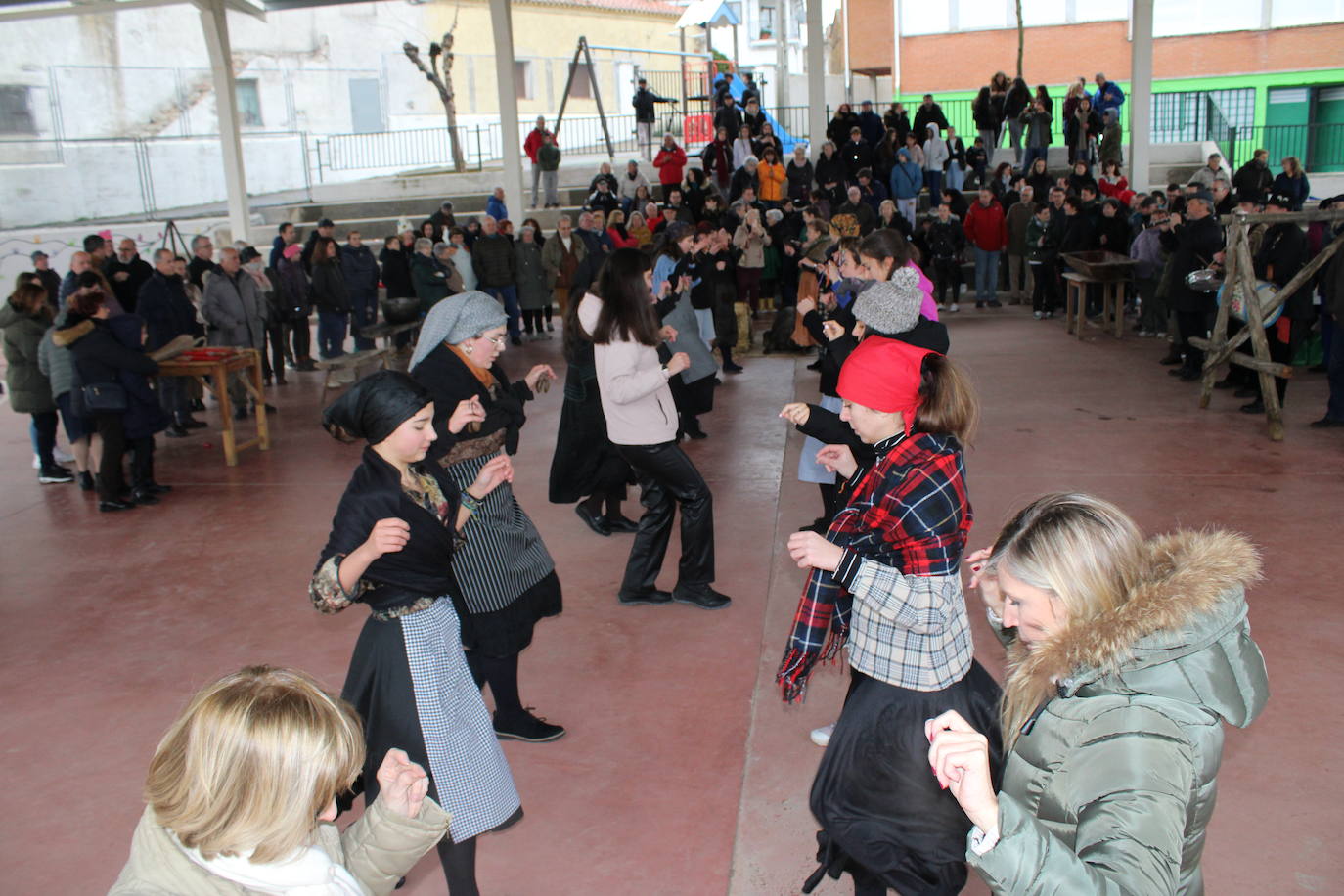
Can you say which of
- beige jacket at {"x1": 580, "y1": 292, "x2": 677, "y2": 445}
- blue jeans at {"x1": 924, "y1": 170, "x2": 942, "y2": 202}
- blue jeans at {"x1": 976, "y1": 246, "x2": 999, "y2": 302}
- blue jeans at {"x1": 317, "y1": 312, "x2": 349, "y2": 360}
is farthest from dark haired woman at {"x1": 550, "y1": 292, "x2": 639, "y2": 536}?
blue jeans at {"x1": 924, "y1": 170, "x2": 942, "y2": 202}

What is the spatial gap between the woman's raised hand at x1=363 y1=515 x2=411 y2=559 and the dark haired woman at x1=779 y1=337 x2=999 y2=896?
3.02ft

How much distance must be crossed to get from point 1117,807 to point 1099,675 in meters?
0.22

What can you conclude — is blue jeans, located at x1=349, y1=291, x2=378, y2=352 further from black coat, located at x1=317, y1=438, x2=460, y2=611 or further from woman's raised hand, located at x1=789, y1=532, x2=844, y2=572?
woman's raised hand, located at x1=789, y1=532, x2=844, y2=572

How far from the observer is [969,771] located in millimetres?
1573

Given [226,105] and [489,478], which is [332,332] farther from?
[489,478]

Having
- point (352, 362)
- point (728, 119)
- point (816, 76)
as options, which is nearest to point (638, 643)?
point (352, 362)

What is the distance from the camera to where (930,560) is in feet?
8.84

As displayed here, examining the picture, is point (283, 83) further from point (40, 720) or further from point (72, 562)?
point (40, 720)

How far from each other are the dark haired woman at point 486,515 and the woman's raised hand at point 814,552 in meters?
1.28

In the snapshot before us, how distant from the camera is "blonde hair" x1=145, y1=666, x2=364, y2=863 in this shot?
5.42ft

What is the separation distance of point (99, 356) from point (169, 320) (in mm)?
2508

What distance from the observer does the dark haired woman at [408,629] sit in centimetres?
282

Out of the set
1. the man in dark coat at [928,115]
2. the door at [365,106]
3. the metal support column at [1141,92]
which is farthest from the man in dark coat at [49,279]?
the door at [365,106]

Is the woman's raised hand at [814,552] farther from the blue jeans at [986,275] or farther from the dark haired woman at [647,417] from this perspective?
the blue jeans at [986,275]
